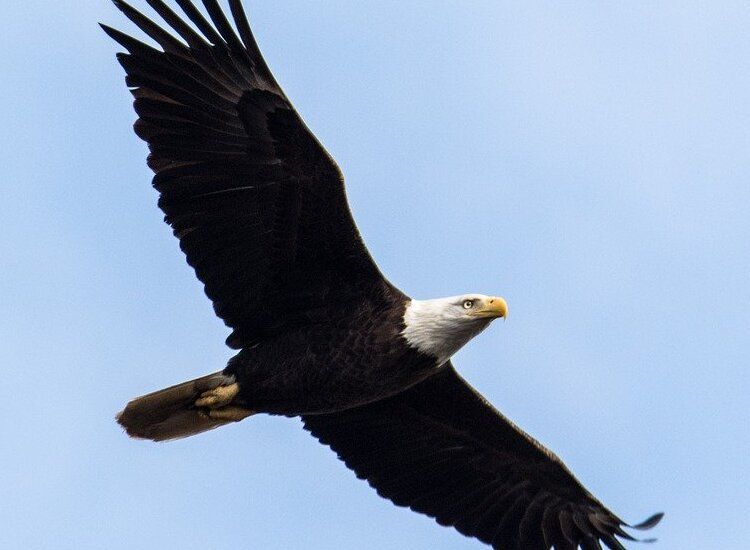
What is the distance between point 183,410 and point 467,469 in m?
2.59

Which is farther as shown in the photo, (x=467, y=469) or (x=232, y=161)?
(x=467, y=469)

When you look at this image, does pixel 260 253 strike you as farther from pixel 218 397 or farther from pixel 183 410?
pixel 183 410

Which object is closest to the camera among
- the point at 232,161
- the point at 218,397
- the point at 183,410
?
the point at 232,161

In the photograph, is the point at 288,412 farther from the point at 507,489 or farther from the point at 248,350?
the point at 507,489

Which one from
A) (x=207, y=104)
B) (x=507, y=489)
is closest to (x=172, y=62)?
(x=207, y=104)

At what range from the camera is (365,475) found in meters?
14.2

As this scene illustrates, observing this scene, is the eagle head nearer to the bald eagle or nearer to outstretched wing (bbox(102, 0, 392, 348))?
the bald eagle

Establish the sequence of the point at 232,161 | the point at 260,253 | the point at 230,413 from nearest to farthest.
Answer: the point at 232,161 < the point at 260,253 < the point at 230,413

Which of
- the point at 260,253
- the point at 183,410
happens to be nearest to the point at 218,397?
the point at 183,410

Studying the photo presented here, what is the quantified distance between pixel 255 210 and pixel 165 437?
6.64 feet

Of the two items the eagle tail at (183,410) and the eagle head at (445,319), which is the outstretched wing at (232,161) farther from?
the eagle tail at (183,410)

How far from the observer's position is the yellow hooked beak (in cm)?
1282

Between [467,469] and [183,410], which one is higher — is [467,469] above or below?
below

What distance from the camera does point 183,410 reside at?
13.4 metres
